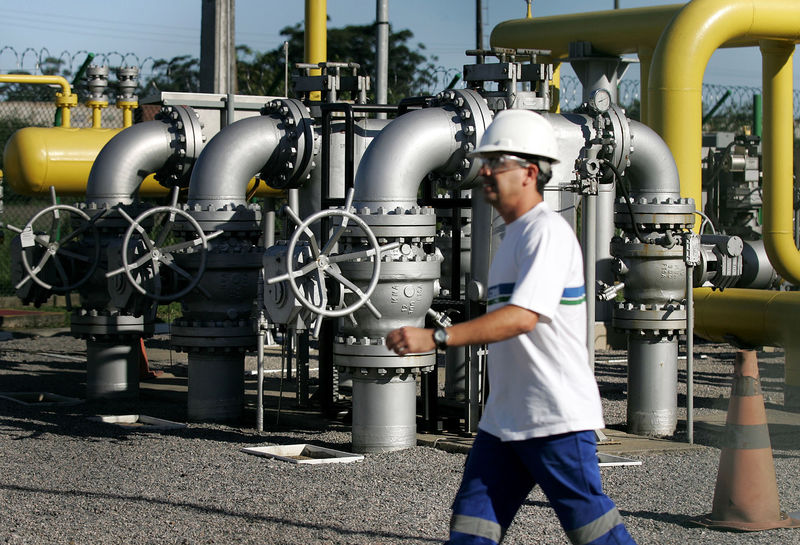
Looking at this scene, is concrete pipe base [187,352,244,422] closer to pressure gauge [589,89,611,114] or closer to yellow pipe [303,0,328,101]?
pressure gauge [589,89,611,114]

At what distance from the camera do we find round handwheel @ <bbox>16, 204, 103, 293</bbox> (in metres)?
9.42

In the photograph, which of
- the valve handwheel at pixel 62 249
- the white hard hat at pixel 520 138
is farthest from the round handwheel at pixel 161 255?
the white hard hat at pixel 520 138

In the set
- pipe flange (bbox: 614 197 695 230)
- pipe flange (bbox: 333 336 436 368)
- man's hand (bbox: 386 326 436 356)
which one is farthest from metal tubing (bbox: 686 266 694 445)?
man's hand (bbox: 386 326 436 356)

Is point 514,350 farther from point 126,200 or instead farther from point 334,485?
point 126,200

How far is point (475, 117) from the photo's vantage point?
7934 mm

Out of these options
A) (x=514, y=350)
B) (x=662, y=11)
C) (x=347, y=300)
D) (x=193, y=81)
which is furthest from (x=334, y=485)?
(x=193, y=81)

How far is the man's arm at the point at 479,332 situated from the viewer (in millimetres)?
3721

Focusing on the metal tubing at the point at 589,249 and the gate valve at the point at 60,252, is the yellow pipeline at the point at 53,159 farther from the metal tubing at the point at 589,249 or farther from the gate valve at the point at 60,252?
the metal tubing at the point at 589,249

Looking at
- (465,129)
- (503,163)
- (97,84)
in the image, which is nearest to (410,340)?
(503,163)

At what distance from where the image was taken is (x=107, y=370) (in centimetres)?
1027

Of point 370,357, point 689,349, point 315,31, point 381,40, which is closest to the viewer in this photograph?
point 370,357

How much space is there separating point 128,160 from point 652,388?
165 inches

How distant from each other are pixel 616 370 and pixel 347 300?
5354 mm

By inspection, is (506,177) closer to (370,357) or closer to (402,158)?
(402,158)
